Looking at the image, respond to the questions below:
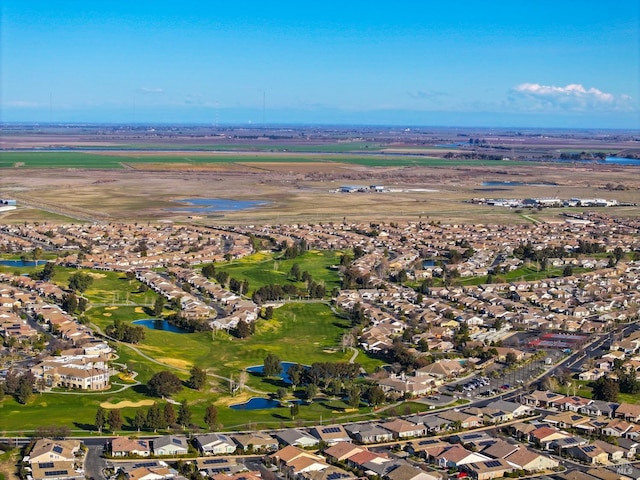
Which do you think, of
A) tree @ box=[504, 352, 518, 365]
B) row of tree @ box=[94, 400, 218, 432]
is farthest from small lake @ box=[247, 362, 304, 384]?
tree @ box=[504, 352, 518, 365]

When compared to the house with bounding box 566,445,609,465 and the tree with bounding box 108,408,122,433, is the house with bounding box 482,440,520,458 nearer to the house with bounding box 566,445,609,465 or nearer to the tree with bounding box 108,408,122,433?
the house with bounding box 566,445,609,465

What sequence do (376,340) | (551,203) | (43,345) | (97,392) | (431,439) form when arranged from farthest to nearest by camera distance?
(551,203) < (376,340) < (43,345) < (97,392) < (431,439)

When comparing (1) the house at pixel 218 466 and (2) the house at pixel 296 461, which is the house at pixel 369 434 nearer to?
(2) the house at pixel 296 461

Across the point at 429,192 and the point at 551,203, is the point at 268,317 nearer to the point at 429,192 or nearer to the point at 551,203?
the point at 551,203

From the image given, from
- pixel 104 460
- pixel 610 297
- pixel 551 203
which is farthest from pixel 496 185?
pixel 104 460

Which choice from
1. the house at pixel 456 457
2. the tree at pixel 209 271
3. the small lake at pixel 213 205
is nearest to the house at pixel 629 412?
the house at pixel 456 457
